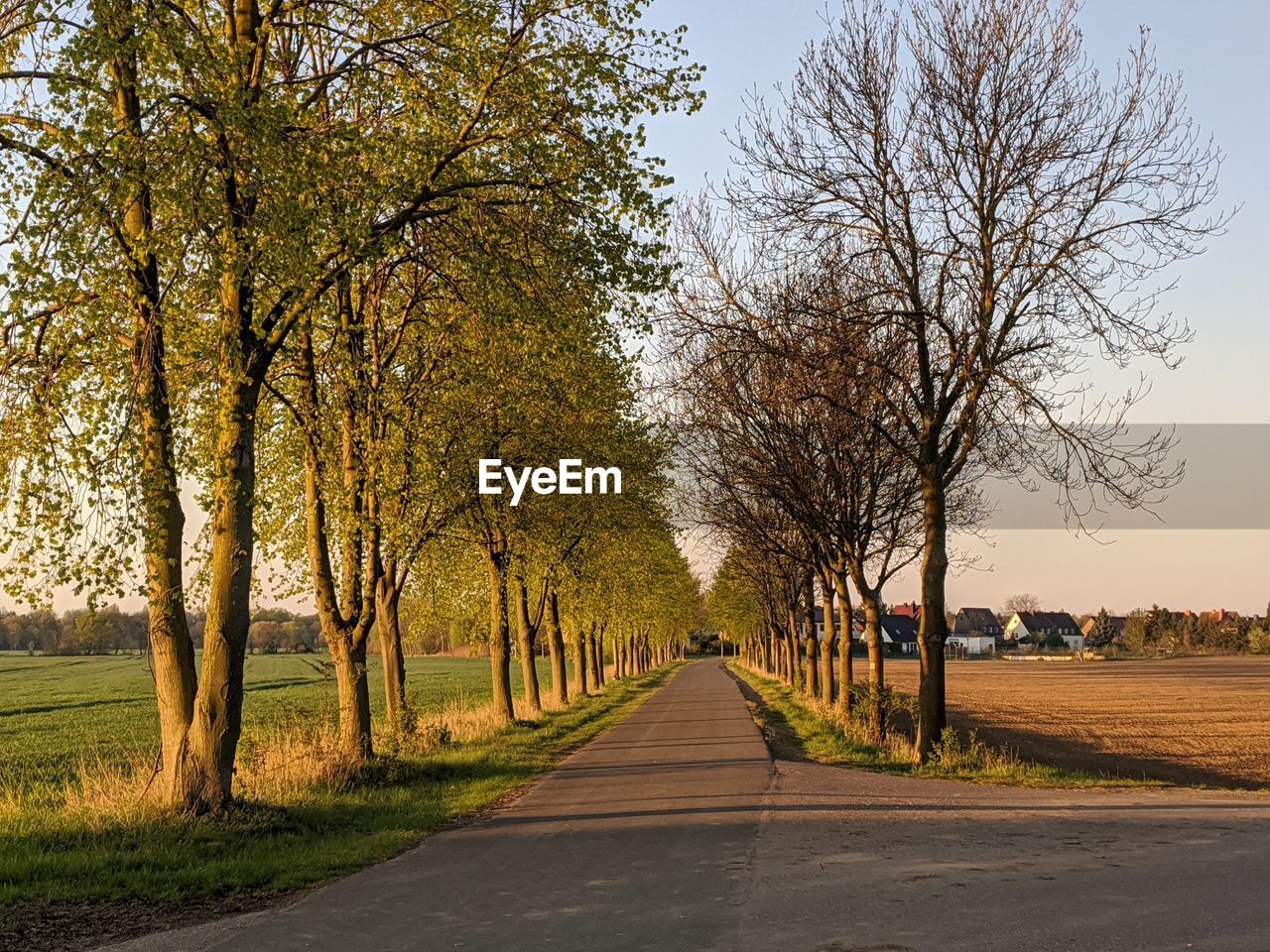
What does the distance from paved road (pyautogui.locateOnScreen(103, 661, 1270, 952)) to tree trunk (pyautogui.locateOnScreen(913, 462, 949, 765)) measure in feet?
12.3

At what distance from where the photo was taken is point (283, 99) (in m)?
12.9

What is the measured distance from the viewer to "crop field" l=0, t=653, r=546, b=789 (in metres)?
21.4

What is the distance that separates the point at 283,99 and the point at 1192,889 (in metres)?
12.4

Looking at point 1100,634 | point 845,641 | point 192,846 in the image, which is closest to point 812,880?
point 192,846

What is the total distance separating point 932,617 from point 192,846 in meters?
12.5

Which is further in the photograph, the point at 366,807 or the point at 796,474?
the point at 796,474

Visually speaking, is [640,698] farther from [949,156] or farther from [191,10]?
[191,10]

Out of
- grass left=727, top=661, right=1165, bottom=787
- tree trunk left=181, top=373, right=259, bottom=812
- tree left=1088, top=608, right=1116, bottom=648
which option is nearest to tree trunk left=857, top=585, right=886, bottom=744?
grass left=727, top=661, right=1165, bottom=787

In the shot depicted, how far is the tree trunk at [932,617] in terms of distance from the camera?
1845 cm

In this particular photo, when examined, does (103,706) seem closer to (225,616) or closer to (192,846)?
(225,616)

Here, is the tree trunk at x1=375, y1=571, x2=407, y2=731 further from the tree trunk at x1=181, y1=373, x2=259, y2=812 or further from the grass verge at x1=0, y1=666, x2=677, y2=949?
the tree trunk at x1=181, y1=373, x2=259, y2=812

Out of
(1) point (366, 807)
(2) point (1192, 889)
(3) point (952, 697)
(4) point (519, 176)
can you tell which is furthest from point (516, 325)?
(3) point (952, 697)

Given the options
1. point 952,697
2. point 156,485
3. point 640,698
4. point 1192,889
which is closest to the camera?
point 1192,889

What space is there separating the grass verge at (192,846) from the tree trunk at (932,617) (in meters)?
7.47
